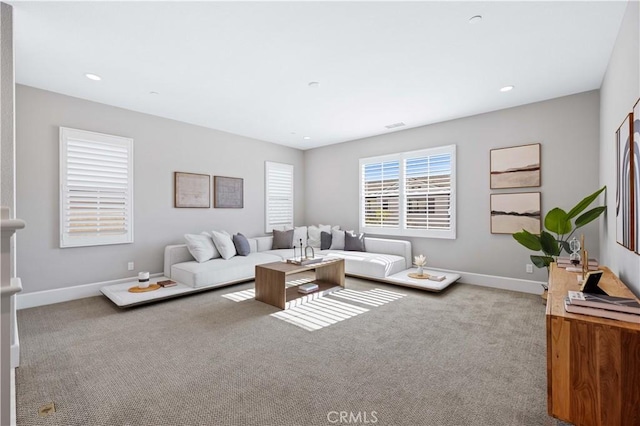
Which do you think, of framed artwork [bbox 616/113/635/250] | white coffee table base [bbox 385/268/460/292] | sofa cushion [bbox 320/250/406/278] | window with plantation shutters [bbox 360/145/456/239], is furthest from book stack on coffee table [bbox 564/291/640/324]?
window with plantation shutters [bbox 360/145/456/239]

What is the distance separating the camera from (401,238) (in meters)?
5.64

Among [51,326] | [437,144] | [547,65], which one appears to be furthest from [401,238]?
[51,326]

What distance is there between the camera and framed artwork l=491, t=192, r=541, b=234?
13.8 feet

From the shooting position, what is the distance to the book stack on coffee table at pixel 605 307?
1442 millimetres

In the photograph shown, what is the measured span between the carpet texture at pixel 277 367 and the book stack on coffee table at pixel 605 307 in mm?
713

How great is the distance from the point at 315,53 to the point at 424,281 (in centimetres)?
343

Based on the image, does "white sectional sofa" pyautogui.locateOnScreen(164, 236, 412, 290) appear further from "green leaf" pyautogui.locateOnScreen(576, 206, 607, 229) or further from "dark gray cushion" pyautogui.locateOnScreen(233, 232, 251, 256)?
"green leaf" pyautogui.locateOnScreen(576, 206, 607, 229)

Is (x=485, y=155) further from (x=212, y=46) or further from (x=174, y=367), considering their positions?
(x=174, y=367)

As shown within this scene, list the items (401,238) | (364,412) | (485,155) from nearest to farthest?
(364,412)
(485,155)
(401,238)

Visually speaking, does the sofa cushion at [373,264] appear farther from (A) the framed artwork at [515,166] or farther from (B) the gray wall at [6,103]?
(B) the gray wall at [6,103]

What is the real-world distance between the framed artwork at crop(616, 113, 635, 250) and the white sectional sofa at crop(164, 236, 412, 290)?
2.92 m

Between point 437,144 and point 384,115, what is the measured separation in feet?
3.75

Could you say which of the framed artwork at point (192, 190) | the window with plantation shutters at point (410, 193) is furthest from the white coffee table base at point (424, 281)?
the framed artwork at point (192, 190)
